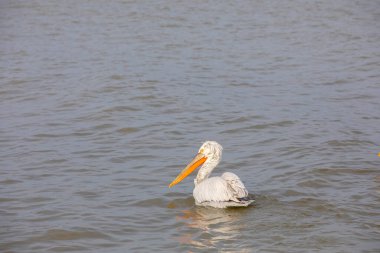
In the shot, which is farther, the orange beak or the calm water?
the orange beak

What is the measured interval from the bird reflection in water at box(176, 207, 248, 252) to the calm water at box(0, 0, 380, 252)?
0.02 m

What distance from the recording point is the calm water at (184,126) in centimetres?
653

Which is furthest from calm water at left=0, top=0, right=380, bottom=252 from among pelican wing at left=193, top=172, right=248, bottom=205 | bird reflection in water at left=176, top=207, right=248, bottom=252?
pelican wing at left=193, top=172, right=248, bottom=205

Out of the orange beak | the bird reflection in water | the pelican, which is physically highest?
the orange beak

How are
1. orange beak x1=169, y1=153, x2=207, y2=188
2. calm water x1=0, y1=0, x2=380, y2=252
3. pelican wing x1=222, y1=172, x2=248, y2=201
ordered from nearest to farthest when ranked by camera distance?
calm water x1=0, y1=0, x2=380, y2=252
pelican wing x1=222, y1=172, x2=248, y2=201
orange beak x1=169, y1=153, x2=207, y2=188

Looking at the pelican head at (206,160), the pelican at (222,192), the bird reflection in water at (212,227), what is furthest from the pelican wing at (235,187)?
the pelican head at (206,160)

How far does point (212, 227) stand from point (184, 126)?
131 inches

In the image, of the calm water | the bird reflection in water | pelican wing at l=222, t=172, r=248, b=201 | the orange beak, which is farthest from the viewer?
the orange beak

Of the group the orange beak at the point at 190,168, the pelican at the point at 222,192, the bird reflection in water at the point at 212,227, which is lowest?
the bird reflection in water at the point at 212,227

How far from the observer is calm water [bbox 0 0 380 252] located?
653 centimetres

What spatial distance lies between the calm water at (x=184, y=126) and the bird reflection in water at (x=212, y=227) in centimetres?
2

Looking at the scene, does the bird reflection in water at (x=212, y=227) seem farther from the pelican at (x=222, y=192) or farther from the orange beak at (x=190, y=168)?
the orange beak at (x=190, y=168)

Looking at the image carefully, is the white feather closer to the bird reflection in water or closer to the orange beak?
the bird reflection in water

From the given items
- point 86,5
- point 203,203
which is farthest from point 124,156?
point 86,5
